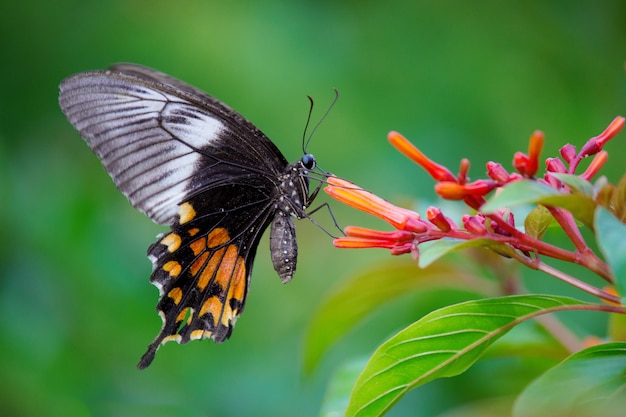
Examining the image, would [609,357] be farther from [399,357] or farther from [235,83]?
[235,83]

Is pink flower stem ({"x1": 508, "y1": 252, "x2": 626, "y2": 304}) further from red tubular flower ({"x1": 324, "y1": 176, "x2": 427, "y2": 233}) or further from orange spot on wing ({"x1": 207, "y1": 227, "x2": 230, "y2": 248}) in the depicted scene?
orange spot on wing ({"x1": 207, "y1": 227, "x2": 230, "y2": 248})

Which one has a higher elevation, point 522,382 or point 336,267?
point 336,267

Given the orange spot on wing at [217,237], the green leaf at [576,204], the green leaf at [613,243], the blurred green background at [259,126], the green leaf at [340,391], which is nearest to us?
the green leaf at [613,243]

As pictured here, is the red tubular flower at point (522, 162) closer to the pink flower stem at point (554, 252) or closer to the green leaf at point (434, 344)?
the pink flower stem at point (554, 252)

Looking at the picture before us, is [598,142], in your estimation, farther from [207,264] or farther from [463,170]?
[207,264]

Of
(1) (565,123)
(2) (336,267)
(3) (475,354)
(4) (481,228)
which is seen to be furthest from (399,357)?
(1) (565,123)

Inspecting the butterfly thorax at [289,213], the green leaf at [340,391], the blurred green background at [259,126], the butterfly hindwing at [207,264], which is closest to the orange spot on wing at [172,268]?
the butterfly hindwing at [207,264]

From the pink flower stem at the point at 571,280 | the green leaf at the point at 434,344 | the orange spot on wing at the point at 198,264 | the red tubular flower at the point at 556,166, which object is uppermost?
the orange spot on wing at the point at 198,264
